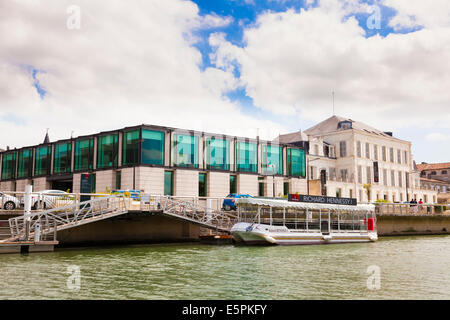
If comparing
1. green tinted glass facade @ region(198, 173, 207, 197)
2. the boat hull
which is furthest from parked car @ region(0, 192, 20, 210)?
green tinted glass facade @ region(198, 173, 207, 197)

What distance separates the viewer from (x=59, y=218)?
101 ft

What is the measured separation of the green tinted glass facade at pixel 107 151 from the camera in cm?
5616

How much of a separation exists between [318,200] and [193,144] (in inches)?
866

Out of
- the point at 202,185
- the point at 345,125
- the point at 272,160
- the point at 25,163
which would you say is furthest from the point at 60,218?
the point at 345,125

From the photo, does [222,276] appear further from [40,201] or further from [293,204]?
[40,201]

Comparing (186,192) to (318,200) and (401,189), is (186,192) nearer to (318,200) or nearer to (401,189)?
(318,200)

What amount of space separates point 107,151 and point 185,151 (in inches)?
371

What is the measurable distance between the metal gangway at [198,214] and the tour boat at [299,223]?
192 centimetres

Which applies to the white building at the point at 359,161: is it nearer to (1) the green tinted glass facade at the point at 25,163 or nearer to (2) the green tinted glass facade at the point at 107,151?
(2) the green tinted glass facade at the point at 107,151

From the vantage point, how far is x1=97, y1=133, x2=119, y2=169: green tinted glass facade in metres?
56.2

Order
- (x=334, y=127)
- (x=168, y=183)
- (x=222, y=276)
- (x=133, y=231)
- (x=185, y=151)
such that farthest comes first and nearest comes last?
1. (x=334, y=127)
2. (x=185, y=151)
3. (x=168, y=183)
4. (x=133, y=231)
5. (x=222, y=276)
